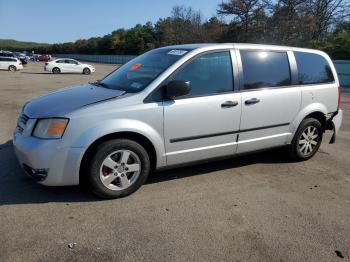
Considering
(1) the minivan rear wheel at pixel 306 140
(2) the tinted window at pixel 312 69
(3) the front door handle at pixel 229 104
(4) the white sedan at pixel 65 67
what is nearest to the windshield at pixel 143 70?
(3) the front door handle at pixel 229 104

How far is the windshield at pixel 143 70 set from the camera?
443 centimetres

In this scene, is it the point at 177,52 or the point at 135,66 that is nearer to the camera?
the point at 177,52

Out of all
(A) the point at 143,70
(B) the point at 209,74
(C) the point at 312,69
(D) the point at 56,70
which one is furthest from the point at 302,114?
(D) the point at 56,70

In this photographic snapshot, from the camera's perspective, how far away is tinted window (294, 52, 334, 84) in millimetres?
5531

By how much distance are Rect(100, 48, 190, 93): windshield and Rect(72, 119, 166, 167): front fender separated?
46cm

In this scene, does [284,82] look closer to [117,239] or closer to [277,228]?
[277,228]

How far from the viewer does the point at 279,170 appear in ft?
17.8

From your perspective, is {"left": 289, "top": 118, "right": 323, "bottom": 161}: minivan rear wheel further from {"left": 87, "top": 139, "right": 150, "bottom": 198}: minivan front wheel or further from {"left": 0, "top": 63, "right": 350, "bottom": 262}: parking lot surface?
{"left": 87, "top": 139, "right": 150, "bottom": 198}: minivan front wheel

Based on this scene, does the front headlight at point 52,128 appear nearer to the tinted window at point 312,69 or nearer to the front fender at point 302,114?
the front fender at point 302,114

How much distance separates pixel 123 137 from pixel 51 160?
81 cm

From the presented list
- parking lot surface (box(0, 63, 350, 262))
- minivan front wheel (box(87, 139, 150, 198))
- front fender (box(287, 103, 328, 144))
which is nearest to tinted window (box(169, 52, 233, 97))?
minivan front wheel (box(87, 139, 150, 198))

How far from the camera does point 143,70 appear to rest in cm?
474

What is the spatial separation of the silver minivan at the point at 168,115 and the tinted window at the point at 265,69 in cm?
1

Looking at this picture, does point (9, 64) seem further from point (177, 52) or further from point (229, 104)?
point (229, 104)
